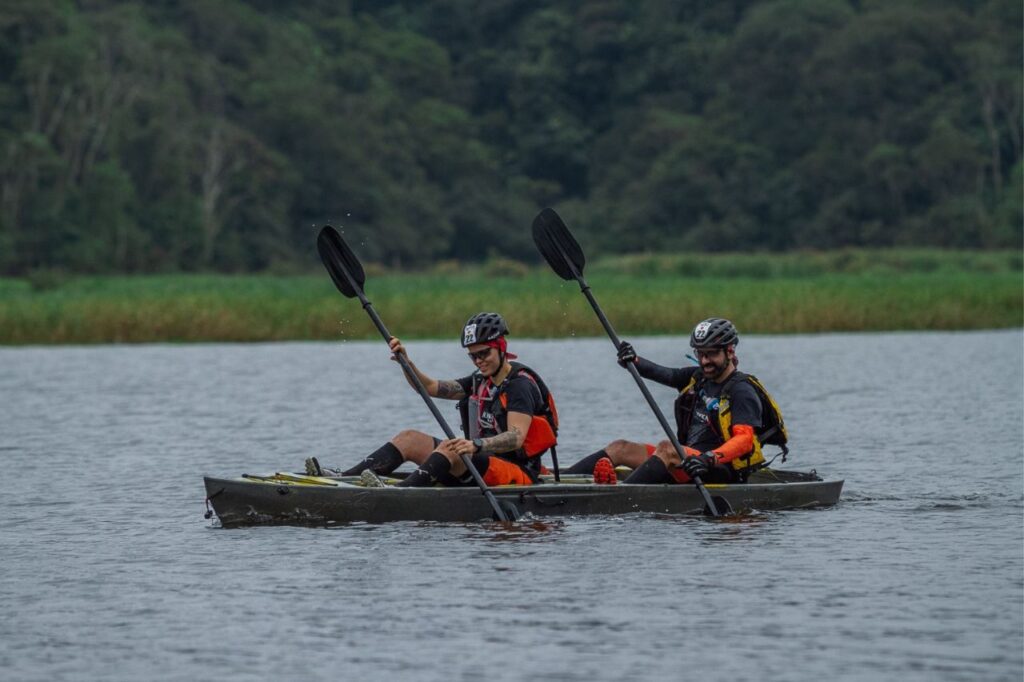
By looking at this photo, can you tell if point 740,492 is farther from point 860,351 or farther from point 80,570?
point 860,351

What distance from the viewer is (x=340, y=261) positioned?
51.4ft

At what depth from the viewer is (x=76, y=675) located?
10039mm

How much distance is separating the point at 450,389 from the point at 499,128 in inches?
2909

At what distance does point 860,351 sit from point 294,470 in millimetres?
19391

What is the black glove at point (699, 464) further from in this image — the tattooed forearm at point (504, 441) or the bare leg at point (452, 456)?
the bare leg at point (452, 456)

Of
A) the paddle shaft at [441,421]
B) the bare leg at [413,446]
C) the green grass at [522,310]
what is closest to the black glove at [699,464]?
the paddle shaft at [441,421]

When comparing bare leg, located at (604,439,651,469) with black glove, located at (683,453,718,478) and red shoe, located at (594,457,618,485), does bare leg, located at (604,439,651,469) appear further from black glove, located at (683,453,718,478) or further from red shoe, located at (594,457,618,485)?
black glove, located at (683,453,718,478)

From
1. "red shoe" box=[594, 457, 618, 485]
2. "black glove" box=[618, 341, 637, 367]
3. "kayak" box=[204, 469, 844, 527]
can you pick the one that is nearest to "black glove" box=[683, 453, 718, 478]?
"kayak" box=[204, 469, 844, 527]

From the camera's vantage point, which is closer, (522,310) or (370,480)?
(370,480)

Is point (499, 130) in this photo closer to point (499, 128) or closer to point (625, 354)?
point (499, 128)

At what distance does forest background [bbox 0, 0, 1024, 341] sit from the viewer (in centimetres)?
6800

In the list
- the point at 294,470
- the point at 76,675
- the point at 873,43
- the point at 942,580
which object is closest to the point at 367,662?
the point at 76,675

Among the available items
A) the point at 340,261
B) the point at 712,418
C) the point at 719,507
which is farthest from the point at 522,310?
the point at 719,507

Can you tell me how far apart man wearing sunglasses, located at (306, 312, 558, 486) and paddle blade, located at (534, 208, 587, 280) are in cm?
180
